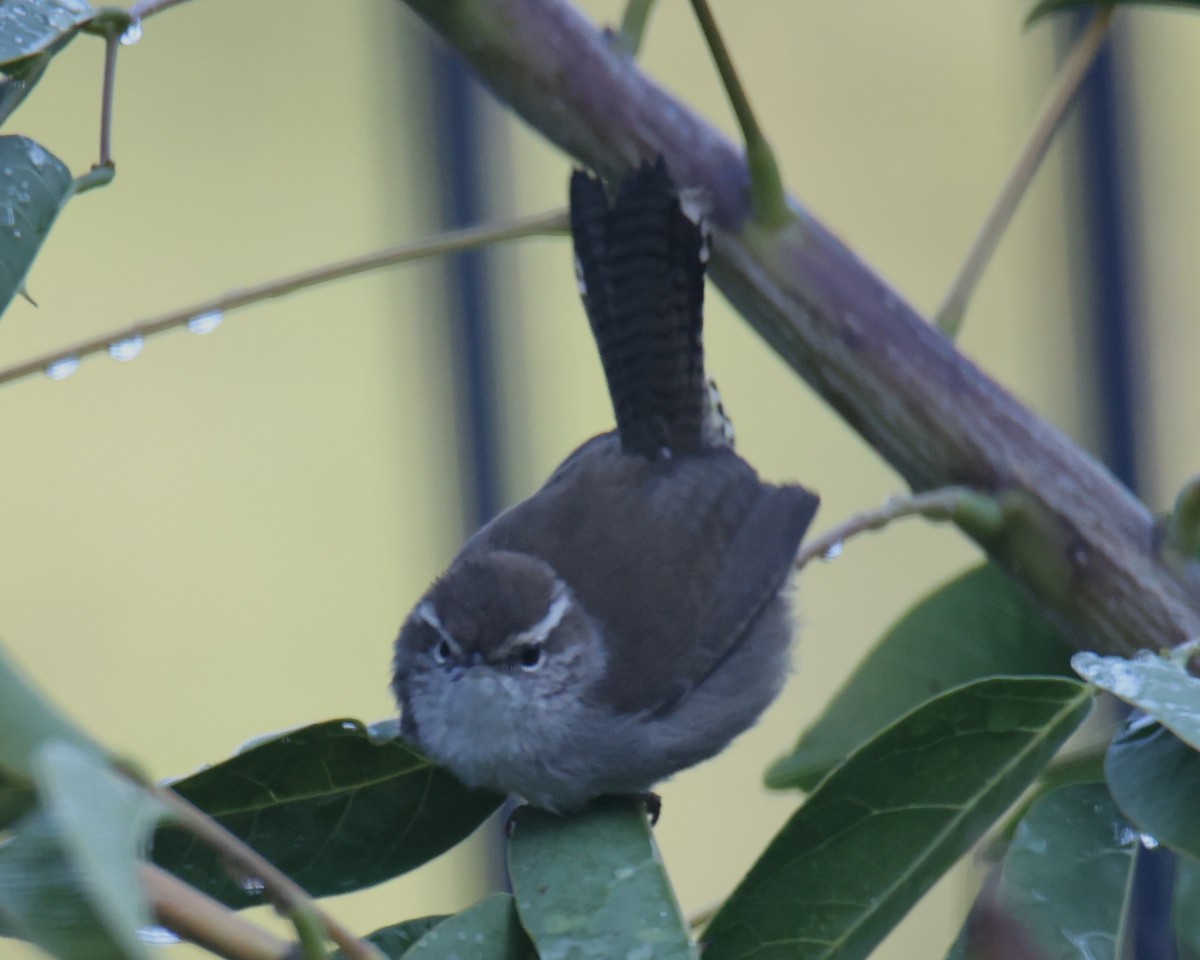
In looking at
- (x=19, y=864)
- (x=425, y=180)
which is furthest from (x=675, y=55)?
(x=19, y=864)

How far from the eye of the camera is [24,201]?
0.89m

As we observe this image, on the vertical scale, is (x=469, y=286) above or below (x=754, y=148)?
above

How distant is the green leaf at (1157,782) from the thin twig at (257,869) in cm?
45

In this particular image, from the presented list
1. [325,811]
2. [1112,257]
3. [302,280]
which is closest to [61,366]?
[302,280]

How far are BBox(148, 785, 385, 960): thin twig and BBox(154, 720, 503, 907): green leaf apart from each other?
31cm

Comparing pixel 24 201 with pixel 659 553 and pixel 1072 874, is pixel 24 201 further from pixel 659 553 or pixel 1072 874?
pixel 659 553

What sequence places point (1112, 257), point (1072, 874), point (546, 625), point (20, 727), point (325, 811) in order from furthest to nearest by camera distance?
A: point (1112, 257), point (546, 625), point (325, 811), point (1072, 874), point (20, 727)

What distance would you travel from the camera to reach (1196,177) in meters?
4.81

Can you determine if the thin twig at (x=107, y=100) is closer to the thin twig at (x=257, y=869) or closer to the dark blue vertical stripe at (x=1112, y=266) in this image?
the thin twig at (x=257, y=869)

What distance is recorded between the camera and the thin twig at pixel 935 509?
113 centimetres

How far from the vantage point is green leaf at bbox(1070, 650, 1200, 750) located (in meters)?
0.77

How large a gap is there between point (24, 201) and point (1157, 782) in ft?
2.53

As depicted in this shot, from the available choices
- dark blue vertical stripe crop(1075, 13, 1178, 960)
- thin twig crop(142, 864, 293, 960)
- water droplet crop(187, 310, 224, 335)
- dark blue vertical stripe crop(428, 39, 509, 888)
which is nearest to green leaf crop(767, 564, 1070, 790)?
water droplet crop(187, 310, 224, 335)

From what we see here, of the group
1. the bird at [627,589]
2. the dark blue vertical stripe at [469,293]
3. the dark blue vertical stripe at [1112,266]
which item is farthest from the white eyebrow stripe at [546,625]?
the dark blue vertical stripe at [1112,266]
